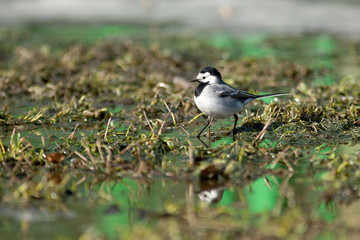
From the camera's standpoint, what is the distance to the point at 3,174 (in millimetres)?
5430

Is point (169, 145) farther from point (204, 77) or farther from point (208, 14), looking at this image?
point (208, 14)

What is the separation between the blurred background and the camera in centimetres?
1694

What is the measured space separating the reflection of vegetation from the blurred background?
4.36 metres

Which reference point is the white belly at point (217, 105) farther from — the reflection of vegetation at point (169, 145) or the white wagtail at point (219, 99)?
the reflection of vegetation at point (169, 145)

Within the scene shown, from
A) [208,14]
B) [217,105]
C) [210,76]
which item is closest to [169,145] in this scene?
[217,105]

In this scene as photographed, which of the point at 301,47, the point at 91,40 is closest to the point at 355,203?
the point at 301,47

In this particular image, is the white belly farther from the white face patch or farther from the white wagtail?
the white face patch

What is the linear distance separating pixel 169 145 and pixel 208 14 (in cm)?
1340

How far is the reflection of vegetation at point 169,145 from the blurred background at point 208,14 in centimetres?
436

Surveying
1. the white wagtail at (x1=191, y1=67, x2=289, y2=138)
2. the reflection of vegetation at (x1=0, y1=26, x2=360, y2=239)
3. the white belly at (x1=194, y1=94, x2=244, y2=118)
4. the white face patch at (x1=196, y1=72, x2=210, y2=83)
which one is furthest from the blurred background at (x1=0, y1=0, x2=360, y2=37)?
the white belly at (x1=194, y1=94, x2=244, y2=118)

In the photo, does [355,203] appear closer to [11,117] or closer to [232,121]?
[232,121]

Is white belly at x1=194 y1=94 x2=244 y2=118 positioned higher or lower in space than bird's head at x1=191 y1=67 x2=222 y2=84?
lower

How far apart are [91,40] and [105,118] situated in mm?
7869

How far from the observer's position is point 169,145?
6199 mm
